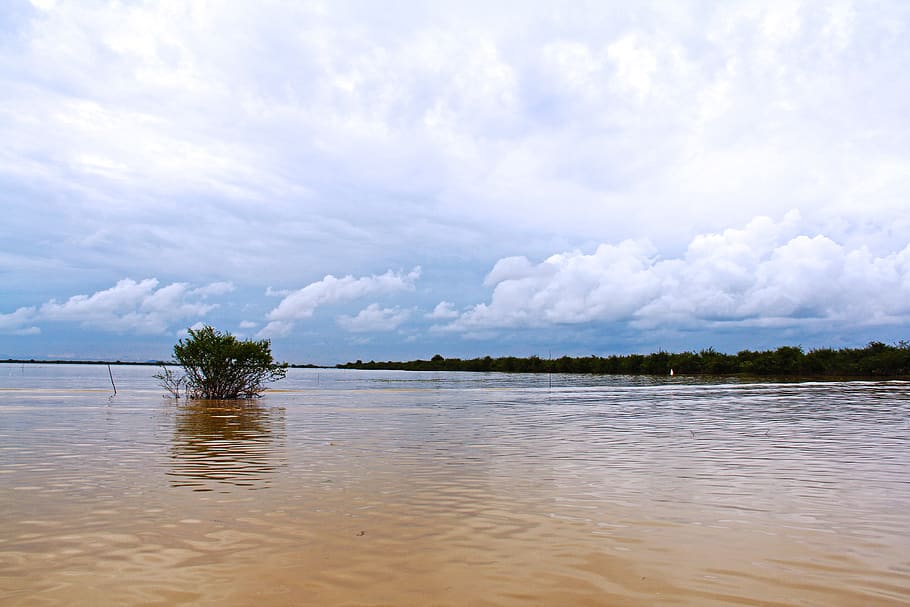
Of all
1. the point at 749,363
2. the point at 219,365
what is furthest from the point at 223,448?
the point at 749,363

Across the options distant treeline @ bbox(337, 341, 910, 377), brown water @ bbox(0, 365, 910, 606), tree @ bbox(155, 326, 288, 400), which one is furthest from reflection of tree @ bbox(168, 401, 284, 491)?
distant treeline @ bbox(337, 341, 910, 377)

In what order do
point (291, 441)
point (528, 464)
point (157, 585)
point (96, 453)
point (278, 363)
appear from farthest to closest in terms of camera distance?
1. point (278, 363)
2. point (291, 441)
3. point (96, 453)
4. point (528, 464)
5. point (157, 585)

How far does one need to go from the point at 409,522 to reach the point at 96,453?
809 centimetres

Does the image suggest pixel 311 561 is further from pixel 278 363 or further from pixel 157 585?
pixel 278 363

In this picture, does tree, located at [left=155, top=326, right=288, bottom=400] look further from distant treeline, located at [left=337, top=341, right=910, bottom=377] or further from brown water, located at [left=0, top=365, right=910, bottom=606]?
distant treeline, located at [left=337, top=341, right=910, bottom=377]

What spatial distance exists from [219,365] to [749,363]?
7338 centimetres

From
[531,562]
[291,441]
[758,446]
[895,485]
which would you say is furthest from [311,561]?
[758,446]

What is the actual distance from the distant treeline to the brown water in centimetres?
6850

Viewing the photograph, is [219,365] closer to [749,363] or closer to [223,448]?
[223,448]

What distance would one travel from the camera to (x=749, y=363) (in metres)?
83.6

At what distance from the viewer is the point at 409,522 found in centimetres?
677

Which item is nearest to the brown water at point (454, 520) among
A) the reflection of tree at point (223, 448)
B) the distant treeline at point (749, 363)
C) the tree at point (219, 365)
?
the reflection of tree at point (223, 448)

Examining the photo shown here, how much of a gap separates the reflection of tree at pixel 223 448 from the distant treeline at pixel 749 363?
240ft

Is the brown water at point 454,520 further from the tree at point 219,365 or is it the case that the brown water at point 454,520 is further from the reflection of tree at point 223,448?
the tree at point 219,365
